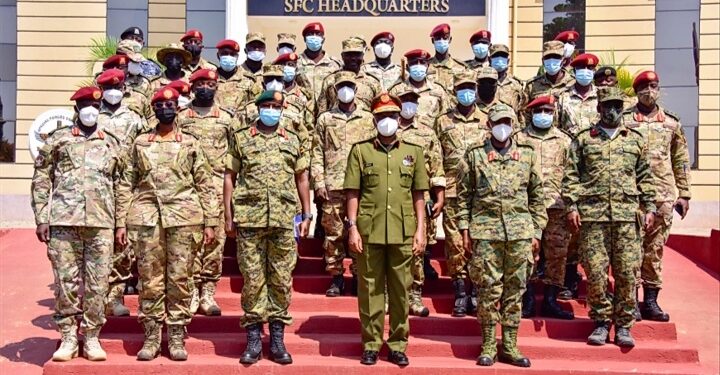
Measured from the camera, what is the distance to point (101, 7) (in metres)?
15.4

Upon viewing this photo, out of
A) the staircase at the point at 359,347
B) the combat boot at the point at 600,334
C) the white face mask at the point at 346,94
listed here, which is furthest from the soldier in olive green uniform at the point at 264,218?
the combat boot at the point at 600,334

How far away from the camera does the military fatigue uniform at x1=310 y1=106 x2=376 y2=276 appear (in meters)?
7.62

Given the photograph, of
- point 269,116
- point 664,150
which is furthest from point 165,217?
point 664,150

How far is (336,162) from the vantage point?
7.73 meters

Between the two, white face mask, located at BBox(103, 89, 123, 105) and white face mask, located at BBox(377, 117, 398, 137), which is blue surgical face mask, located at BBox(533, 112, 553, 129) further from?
white face mask, located at BBox(103, 89, 123, 105)

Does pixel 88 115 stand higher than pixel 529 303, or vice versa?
pixel 88 115

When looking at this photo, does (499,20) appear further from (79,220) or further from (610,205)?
(79,220)

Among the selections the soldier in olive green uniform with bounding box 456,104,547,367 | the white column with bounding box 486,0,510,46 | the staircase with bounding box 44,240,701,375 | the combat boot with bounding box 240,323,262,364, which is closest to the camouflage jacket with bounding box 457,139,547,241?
the soldier in olive green uniform with bounding box 456,104,547,367

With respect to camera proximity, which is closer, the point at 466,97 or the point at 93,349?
the point at 93,349

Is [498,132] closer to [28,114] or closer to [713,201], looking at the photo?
[713,201]

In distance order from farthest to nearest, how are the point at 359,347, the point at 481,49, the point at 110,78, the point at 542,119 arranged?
the point at 481,49 → the point at 542,119 → the point at 110,78 → the point at 359,347

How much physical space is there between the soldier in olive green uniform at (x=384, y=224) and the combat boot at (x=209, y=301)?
153 centimetres

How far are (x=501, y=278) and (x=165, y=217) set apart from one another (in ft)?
8.78

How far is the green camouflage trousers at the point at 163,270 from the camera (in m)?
6.65
